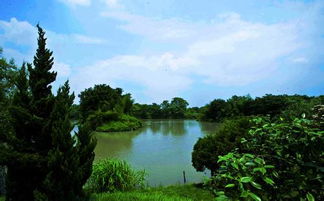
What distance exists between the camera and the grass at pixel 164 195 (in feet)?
16.8

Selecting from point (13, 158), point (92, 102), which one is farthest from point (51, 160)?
point (92, 102)

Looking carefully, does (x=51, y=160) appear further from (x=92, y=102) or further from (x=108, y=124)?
(x=92, y=102)

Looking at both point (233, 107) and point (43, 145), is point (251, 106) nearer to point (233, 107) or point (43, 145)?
point (233, 107)

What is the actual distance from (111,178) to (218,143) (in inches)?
130

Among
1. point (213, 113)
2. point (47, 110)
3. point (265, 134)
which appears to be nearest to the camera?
point (265, 134)

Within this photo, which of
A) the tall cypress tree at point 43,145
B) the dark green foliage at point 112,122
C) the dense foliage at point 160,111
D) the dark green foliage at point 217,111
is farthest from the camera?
the dense foliage at point 160,111

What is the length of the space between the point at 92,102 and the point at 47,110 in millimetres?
36681

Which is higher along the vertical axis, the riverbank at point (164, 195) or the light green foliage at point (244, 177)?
the light green foliage at point (244, 177)

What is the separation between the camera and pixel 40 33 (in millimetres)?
5172

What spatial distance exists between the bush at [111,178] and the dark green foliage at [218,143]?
7.26 feet

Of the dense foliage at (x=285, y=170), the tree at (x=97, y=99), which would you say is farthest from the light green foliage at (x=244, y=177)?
the tree at (x=97, y=99)

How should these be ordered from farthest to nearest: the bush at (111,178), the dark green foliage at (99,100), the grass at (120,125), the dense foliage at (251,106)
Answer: the dark green foliage at (99,100) < the dense foliage at (251,106) < the grass at (120,125) < the bush at (111,178)

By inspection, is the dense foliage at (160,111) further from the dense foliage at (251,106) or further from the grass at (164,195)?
the grass at (164,195)

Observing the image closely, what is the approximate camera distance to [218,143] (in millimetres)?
7121
